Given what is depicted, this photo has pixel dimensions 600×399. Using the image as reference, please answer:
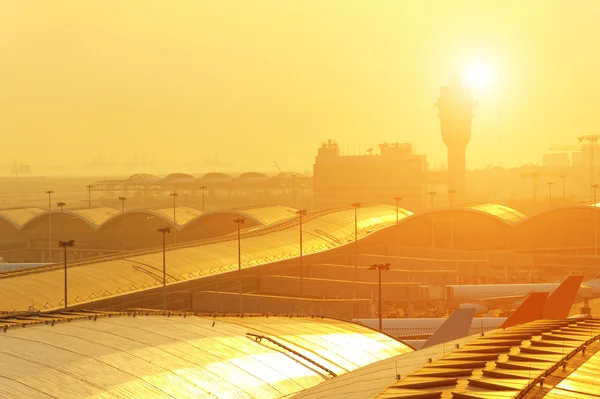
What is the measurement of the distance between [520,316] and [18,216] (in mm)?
105430

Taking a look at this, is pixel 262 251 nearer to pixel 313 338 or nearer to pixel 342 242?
pixel 342 242

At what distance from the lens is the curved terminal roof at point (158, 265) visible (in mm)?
60375

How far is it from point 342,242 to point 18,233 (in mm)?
56009

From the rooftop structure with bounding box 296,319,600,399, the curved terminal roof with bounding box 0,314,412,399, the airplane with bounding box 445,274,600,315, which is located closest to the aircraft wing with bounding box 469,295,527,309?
the airplane with bounding box 445,274,600,315

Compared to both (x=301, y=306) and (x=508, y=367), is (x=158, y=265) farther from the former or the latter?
(x=508, y=367)

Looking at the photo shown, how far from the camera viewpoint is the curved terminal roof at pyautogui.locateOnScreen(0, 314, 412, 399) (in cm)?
3106

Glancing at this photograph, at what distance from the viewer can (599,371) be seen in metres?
24.3

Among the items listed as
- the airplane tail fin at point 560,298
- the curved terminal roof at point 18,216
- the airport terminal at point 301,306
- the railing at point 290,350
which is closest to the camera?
the airport terminal at point 301,306

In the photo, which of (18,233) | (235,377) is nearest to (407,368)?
(235,377)

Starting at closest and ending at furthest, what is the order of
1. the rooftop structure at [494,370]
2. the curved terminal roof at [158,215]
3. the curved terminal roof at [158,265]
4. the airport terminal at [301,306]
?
the rooftop structure at [494,370] < the airport terminal at [301,306] < the curved terminal roof at [158,265] < the curved terminal roof at [158,215]

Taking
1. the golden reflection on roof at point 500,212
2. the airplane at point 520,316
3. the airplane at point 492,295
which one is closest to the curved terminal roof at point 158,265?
the golden reflection on roof at point 500,212

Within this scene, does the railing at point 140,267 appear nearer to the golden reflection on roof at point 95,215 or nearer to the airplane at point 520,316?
the airplane at point 520,316

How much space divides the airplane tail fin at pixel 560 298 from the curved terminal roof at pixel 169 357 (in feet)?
41.4

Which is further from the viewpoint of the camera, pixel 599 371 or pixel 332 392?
pixel 332 392
